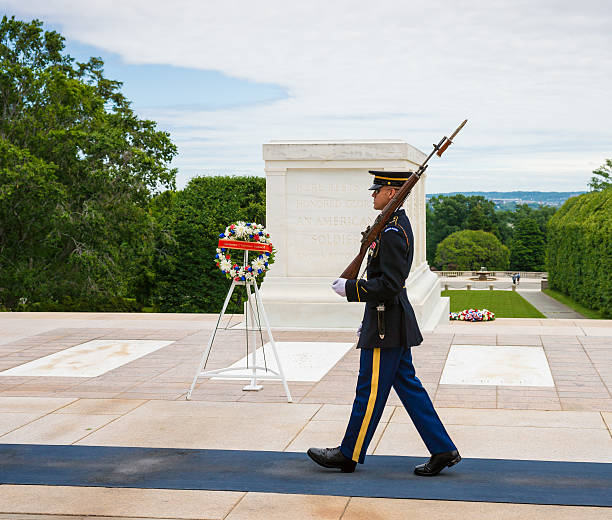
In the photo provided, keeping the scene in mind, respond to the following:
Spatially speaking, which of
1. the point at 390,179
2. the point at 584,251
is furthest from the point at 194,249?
the point at 390,179

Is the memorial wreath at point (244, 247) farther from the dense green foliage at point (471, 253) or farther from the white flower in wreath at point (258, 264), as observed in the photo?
the dense green foliage at point (471, 253)

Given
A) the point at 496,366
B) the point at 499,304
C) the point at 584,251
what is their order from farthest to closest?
the point at 499,304, the point at 584,251, the point at 496,366

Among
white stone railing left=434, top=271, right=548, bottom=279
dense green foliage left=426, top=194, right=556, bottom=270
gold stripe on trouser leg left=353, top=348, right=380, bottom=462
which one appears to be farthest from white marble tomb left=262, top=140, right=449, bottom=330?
dense green foliage left=426, top=194, right=556, bottom=270

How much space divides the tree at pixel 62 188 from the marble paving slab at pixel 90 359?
1438 cm

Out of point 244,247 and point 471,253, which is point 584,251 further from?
point 471,253

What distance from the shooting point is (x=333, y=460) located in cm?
460

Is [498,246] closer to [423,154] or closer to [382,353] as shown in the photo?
[423,154]

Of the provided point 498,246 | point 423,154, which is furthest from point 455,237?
point 423,154

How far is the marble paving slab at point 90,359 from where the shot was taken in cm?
816

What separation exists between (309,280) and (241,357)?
292 centimetres

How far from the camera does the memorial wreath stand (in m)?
6.71

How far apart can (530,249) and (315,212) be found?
72520mm

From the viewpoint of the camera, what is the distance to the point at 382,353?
4531mm

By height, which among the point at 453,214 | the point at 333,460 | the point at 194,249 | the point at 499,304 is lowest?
the point at 499,304
